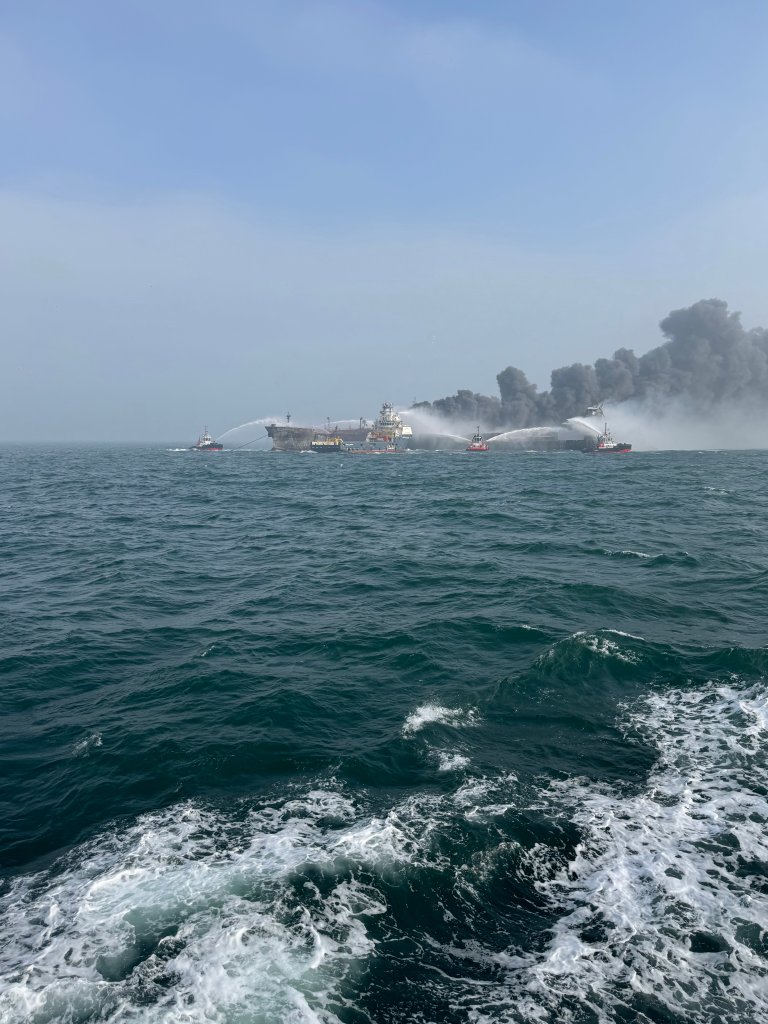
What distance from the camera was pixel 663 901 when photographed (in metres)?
10.3

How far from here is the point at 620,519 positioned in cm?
4809

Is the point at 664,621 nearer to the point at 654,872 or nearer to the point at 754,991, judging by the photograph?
the point at 654,872

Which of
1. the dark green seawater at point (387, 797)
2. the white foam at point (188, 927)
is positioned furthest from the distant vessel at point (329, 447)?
the white foam at point (188, 927)

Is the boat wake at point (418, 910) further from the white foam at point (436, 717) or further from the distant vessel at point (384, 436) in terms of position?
the distant vessel at point (384, 436)

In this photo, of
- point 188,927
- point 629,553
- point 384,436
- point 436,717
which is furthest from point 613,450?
point 188,927

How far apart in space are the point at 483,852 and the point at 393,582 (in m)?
A: 19.3

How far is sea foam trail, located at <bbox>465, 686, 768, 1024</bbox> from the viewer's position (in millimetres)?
8414

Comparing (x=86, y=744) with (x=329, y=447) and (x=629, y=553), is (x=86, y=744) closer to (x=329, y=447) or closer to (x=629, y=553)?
(x=629, y=553)

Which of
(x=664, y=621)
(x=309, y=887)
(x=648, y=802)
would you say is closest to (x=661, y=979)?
(x=648, y=802)

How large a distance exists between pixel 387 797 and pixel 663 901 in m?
5.69

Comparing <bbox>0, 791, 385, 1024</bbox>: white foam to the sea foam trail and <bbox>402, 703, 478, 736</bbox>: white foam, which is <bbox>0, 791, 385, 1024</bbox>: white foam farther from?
<bbox>402, 703, 478, 736</bbox>: white foam

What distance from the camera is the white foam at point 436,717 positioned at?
16.0 metres

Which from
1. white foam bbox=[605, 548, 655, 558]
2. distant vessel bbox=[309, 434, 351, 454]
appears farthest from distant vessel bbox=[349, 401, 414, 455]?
white foam bbox=[605, 548, 655, 558]

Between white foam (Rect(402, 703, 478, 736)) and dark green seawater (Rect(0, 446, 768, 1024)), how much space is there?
0.08 meters
